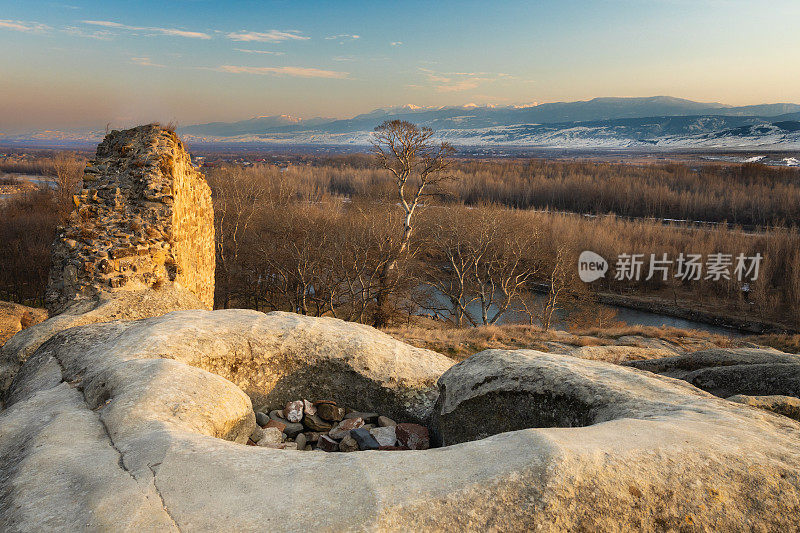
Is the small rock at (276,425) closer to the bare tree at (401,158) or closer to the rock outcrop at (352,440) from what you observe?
the rock outcrop at (352,440)

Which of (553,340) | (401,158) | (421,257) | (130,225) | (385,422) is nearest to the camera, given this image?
(385,422)

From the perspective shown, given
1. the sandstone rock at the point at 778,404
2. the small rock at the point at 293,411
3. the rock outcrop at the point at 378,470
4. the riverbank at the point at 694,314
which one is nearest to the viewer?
the rock outcrop at the point at 378,470

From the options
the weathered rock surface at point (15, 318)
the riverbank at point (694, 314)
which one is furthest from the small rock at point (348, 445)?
the riverbank at point (694, 314)

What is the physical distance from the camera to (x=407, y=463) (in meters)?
3.13

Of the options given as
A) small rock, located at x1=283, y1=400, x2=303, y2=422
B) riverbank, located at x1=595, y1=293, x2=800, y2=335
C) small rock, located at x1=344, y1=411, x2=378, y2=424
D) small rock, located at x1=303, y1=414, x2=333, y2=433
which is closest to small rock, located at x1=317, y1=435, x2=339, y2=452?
small rock, located at x1=303, y1=414, x2=333, y2=433

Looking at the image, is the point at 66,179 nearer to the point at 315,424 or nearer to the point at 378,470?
the point at 315,424

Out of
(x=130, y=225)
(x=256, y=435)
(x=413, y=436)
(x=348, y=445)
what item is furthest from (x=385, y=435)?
(x=130, y=225)

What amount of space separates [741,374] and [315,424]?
20.6 feet

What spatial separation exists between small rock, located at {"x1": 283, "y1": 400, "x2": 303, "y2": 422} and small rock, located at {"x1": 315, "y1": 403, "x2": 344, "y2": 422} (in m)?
0.24

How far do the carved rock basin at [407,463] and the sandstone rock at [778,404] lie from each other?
1.39 ft

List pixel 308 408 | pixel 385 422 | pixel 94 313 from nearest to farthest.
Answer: pixel 385 422 < pixel 308 408 < pixel 94 313

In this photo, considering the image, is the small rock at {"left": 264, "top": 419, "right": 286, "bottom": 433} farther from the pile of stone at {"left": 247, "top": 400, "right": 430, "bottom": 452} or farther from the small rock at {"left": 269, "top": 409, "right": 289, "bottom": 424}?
the small rock at {"left": 269, "top": 409, "right": 289, "bottom": 424}

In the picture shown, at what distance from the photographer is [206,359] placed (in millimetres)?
5645

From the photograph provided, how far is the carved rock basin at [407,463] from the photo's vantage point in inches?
104
